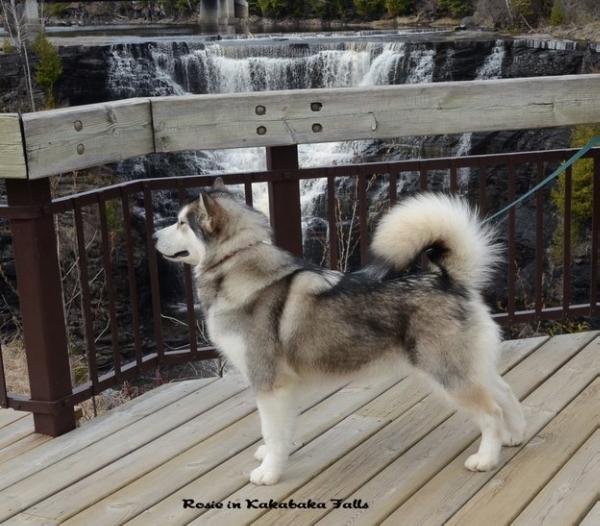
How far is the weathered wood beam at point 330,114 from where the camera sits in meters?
3.64

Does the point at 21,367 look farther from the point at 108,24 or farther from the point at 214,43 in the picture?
the point at 108,24

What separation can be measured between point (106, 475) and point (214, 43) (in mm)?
20202

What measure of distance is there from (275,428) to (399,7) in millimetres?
30597

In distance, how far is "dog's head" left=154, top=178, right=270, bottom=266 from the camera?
3.06 meters

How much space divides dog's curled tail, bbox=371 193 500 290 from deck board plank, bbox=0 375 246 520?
3.97 ft

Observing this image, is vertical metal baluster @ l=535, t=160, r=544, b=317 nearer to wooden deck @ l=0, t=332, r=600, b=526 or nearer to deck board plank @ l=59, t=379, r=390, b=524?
wooden deck @ l=0, t=332, r=600, b=526

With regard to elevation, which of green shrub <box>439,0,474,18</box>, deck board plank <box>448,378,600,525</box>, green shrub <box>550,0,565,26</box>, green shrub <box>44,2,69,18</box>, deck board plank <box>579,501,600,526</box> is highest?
green shrub <box>44,2,69,18</box>

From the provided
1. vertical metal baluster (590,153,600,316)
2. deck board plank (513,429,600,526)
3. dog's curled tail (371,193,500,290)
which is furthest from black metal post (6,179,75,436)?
vertical metal baluster (590,153,600,316)

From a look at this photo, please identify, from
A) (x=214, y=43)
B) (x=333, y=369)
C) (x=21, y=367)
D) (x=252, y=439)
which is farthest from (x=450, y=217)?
(x=214, y=43)

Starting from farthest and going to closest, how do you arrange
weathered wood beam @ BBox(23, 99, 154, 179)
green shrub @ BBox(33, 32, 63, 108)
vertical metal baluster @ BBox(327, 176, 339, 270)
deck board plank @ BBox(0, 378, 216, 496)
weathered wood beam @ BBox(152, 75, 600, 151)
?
green shrub @ BBox(33, 32, 63, 108) → vertical metal baluster @ BBox(327, 176, 339, 270) → weathered wood beam @ BBox(152, 75, 600, 151) → deck board plank @ BBox(0, 378, 216, 496) → weathered wood beam @ BBox(23, 99, 154, 179)

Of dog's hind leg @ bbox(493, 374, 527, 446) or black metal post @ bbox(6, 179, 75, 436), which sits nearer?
dog's hind leg @ bbox(493, 374, 527, 446)

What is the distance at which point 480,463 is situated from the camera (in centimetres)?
315

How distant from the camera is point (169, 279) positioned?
18109mm

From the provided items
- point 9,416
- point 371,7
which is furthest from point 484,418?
point 371,7
